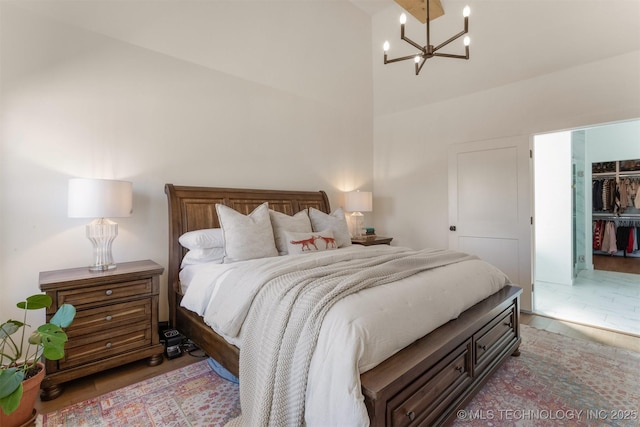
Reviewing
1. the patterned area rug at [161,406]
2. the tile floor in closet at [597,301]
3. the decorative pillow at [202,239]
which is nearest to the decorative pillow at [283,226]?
the decorative pillow at [202,239]

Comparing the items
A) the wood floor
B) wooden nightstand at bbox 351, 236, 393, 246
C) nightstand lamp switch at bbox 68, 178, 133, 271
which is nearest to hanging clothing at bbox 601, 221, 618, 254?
the wood floor

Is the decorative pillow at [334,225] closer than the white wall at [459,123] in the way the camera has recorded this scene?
No

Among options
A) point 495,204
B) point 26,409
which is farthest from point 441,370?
point 495,204

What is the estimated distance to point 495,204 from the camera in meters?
3.76

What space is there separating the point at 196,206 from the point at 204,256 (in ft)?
1.95

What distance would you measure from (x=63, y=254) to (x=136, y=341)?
91 cm

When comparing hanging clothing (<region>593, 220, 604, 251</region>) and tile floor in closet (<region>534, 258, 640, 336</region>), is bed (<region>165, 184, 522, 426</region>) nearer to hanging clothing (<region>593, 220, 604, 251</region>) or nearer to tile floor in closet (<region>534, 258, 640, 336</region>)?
tile floor in closet (<region>534, 258, 640, 336</region>)

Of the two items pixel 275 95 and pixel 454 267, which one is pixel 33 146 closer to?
pixel 275 95

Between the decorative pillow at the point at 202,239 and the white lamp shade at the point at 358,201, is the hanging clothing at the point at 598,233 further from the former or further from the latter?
the decorative pillow at the point at 202,239

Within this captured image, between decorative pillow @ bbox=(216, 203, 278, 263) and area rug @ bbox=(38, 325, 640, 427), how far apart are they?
0.89 m

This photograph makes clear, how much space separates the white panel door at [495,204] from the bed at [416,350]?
138 cm

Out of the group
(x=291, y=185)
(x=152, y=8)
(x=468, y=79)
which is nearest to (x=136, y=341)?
(x=291, y=185)

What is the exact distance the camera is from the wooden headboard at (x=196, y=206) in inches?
108

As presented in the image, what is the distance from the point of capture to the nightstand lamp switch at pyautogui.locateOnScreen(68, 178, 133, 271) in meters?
2.17
